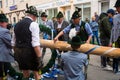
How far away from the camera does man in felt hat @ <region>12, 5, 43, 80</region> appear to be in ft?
21.4

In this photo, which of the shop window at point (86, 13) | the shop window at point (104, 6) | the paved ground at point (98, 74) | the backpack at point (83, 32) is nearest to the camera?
the backpack at point (83, 32)

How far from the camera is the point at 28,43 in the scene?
6594 mm

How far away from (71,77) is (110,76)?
3.49 meters

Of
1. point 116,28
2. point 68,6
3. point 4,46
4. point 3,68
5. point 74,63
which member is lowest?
point 3,68

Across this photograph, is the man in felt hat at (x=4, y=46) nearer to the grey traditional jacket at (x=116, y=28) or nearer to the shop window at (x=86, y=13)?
the grey traditional jacket at (x=116, y=28)

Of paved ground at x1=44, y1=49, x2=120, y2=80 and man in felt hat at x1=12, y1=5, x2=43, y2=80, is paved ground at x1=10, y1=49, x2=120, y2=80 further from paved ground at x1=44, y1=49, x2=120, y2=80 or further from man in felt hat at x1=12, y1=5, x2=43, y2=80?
man in felt hat at x1=12, y1=5, x2=43, y2=80

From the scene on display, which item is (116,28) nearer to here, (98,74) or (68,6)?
(98,74)

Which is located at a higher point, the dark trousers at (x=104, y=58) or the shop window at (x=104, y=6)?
the shop window at (x=104, y=6)

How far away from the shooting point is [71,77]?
5805 mm

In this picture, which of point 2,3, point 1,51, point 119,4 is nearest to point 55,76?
point 1,51

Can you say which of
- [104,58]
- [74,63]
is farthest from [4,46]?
[104,58]

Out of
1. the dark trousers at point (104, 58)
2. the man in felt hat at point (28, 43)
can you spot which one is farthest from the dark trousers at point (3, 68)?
the dark trousers at point (104, 58)

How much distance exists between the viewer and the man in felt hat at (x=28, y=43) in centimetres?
653

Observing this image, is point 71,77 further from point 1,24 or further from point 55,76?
point 55,76
